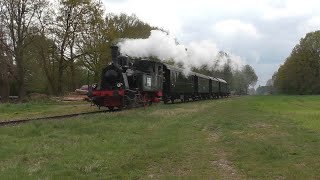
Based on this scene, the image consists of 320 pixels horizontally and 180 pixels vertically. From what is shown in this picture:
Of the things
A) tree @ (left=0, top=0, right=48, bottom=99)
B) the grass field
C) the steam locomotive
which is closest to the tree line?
tree @ (left=0, top=0, right=48, bottom=99)

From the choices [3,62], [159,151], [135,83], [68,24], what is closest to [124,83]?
[135,83]

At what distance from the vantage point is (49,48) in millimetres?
53375

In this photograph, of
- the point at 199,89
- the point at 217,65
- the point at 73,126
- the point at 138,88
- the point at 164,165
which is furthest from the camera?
the point at 217,65

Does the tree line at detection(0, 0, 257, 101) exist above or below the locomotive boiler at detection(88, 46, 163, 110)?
above

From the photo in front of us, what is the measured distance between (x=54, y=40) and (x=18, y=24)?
750cm

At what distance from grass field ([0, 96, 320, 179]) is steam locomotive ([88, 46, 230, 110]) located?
1080 cm

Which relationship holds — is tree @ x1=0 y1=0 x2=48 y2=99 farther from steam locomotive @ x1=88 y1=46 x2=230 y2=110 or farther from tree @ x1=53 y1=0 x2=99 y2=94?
steam locomotive @ x1=88 y1=46 x2=230 y2=110

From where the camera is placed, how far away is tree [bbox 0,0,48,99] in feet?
151

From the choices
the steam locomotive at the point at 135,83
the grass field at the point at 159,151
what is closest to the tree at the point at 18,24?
the steam locomotive at the point at 135,83

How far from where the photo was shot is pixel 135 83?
102ft

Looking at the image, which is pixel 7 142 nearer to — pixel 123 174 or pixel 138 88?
pixel 123 174

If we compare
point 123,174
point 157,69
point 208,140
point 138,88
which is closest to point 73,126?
point 208,140

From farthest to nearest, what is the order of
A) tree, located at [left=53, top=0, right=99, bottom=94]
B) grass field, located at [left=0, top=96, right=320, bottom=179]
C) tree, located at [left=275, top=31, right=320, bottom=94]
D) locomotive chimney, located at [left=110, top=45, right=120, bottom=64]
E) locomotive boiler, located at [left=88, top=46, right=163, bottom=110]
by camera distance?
tree, located at [left=275, top=31, right=320, bottom=94]
tree, located at [left=53, top=0, right=99, bottom=94]
locomotive chimney, located at [left=110, top=45, right=120, bottom=64]
locomotive boiler, located at [left=88, top=46, right=163, bottom=110]
grass field, located at [left=0, top=96, right=320, bottom=179]

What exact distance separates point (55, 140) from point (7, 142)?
139 cm
